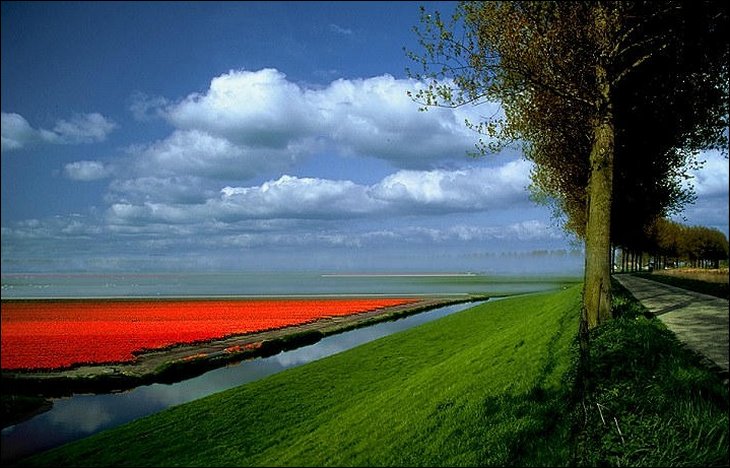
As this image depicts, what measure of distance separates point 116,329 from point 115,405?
26.8 m

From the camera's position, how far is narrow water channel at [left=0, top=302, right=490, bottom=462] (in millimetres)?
20734

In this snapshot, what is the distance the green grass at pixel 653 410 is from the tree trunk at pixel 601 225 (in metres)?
3.12

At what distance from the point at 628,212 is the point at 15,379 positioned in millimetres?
45533

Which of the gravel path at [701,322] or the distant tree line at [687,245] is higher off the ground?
the distant tree line at [687,245]

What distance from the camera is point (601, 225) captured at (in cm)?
1555

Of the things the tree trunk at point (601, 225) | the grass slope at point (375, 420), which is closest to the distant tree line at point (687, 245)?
the grass slope at point (375, 420)

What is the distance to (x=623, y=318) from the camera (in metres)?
15.5

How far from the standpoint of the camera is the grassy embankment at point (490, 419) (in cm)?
891

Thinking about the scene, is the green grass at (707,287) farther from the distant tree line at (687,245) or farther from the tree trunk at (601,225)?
the distant tree line at (687,245)

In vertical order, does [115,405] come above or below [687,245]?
below

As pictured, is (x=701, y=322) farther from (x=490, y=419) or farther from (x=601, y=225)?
(x=490, y=419)

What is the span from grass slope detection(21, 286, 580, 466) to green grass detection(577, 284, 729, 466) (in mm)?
718

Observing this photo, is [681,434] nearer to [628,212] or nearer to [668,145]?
[668,145]

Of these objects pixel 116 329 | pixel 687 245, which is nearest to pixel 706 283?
pixel 116 329
